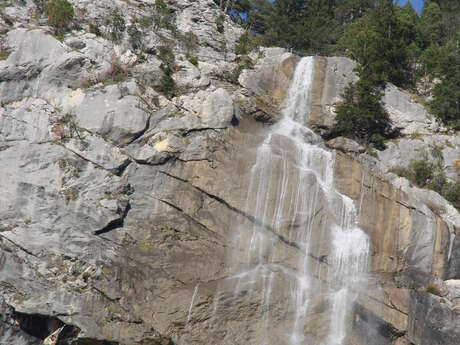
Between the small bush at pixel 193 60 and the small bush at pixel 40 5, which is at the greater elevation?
the small bush at pixel 40 5

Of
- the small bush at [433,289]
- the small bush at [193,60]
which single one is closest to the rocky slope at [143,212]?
the small bush at [433,289]

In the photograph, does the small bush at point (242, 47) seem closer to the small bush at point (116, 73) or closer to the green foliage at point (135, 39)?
the green foliage at point (135, 39)

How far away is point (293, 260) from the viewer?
29672 mm

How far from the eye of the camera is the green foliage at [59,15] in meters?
36.1

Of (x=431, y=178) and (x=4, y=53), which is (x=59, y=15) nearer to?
(x=4, y=53)

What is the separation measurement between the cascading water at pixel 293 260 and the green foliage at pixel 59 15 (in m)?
13.5

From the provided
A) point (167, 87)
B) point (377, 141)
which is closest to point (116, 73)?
point (167, 87)

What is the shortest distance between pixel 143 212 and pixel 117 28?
13.5 metres

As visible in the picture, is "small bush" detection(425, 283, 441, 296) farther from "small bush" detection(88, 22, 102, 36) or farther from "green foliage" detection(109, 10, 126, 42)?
"small bush" detection(88, 22, 102, 36)

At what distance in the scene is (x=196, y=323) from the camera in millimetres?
28219

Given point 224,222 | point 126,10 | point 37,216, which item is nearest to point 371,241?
point 224,222

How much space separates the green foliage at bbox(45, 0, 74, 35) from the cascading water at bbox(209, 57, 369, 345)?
1351cm

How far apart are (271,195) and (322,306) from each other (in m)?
5.51

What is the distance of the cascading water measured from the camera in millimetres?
28656
